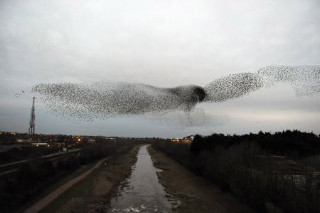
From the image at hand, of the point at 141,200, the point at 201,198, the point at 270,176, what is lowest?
the point at 141,200

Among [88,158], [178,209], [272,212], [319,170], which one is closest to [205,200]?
[178,209]

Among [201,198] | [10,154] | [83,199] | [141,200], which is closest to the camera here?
[83,199]

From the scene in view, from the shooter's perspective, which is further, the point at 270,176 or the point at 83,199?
the point at 83,199

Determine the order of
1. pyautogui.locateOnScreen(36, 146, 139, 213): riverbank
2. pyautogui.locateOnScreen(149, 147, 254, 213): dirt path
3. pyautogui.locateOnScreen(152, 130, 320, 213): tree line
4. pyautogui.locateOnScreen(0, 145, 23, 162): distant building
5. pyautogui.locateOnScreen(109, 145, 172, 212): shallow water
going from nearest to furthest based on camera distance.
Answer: pyautogui.locateOnScreen(152, 130, 320, 213): tree line → pyautogui.locateOnScreen(36, 146, 139, 213): riverbank → pyautogui.locateOnScreen(149, 147, 254, 213): dirt path → pyautogui.locateOnScreen(109, 145, 172, 212): shallow water → pyautogui.locateOnScreen(0, 145, 23, 162): distant building

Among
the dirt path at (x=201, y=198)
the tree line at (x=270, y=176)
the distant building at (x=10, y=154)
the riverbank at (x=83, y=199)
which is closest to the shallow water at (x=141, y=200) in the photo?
the riverbank at (x=83, y=199)

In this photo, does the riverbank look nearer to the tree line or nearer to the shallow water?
the shallow water

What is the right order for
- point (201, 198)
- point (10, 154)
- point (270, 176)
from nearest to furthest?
point (270, 176)
point (201, 198)
point (10, 154)

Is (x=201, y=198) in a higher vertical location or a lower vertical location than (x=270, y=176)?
lower

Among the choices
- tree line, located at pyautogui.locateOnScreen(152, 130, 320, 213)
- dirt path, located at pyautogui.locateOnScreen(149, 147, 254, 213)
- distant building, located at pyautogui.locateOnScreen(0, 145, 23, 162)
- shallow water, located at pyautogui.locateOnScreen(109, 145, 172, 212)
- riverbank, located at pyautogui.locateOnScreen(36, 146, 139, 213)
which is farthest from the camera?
distant building, located at pyautogui.locateOnScreen(0, 145, 23, 162)

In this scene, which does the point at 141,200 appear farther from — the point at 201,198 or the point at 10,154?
the point at 10,154

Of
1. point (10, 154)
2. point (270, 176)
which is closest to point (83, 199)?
point (270, 176)

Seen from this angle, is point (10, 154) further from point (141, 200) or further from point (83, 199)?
point (141, 200)

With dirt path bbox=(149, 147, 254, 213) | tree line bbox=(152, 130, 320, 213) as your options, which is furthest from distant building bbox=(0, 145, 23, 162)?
tree line bbox=(152, 130, 320, 213)

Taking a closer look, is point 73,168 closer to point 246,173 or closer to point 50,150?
point 246,173
